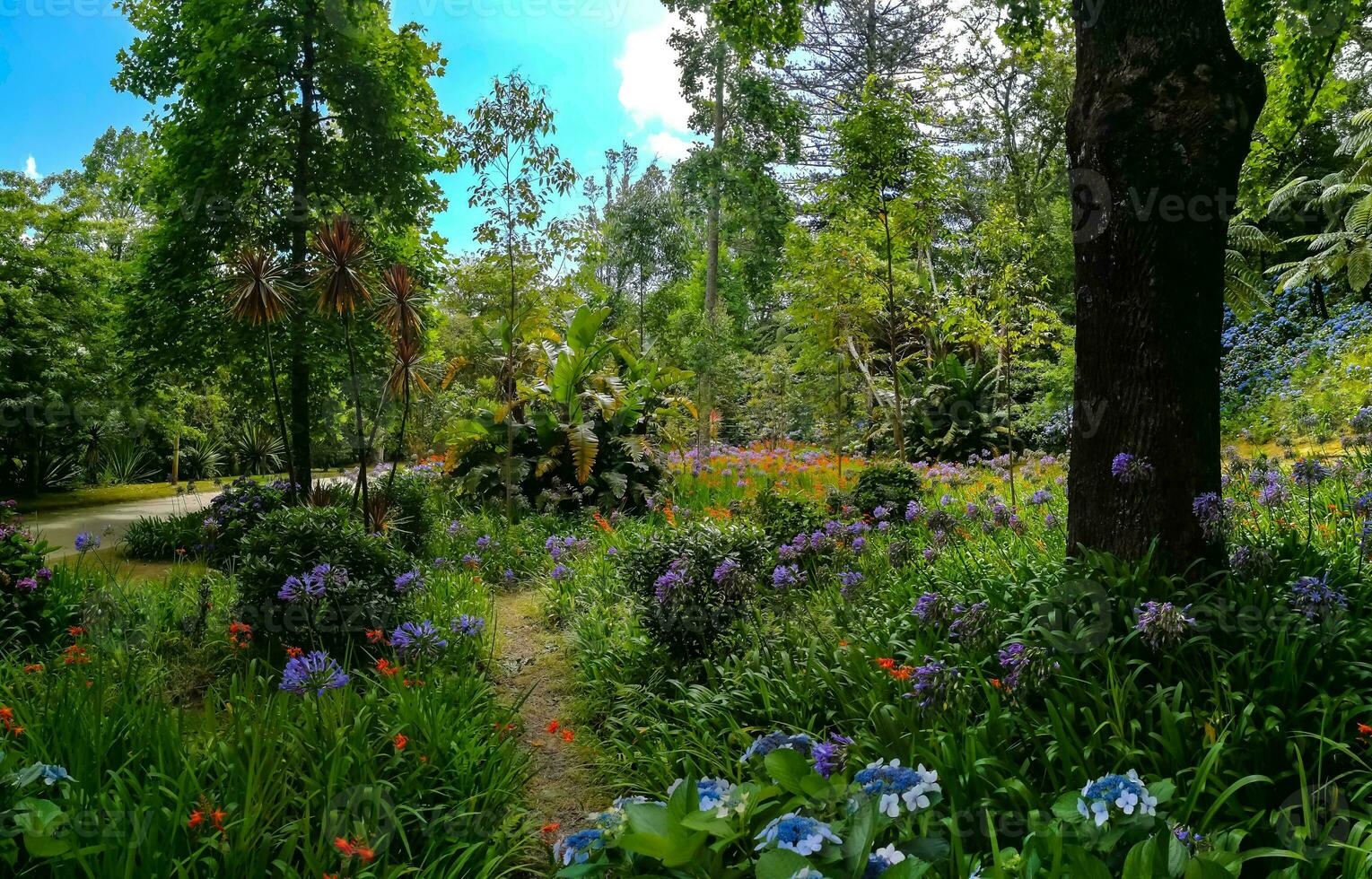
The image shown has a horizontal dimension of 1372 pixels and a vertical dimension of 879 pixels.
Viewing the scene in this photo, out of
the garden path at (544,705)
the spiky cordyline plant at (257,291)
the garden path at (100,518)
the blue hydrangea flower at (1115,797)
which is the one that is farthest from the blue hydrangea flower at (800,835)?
the garden path at (100,518)

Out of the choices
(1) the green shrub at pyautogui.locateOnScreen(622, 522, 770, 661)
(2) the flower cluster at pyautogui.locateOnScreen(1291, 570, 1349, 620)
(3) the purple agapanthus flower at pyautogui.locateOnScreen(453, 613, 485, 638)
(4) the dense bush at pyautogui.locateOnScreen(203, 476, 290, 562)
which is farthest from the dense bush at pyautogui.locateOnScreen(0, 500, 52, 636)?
(2) the flower cluster at pyautogui.locateOnScreen(1291, 570, 1349, 620)

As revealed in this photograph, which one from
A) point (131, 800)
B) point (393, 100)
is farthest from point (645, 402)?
point (131, 800)

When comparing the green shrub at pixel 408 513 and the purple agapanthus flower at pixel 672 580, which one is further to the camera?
the green shrub at pixel 408 513

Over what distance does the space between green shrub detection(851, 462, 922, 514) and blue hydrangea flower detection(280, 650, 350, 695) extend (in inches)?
170

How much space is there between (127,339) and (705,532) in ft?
25.7

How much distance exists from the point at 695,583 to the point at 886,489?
3025 millimetres

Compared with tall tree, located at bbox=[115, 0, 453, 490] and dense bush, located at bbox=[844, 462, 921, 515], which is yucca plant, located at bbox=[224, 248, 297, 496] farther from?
dense bush, located at bbox=[844, 462, 921, 515]

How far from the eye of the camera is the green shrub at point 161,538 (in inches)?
292

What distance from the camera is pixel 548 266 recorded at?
8.78 meters

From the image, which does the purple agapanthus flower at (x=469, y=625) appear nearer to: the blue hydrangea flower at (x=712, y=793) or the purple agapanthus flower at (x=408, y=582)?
the purple agapanthus flower at (x=408, y=582)

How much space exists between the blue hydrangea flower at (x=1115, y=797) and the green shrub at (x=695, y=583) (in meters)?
1.94

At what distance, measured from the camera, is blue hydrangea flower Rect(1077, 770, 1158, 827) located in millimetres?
1377

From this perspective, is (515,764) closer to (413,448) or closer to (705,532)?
(705,532)

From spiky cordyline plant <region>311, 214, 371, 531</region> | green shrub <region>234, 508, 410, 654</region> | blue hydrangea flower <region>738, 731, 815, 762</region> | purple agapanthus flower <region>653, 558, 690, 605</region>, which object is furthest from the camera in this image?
spiky cordyline plant <region>311, 214, 371, 531</region>
